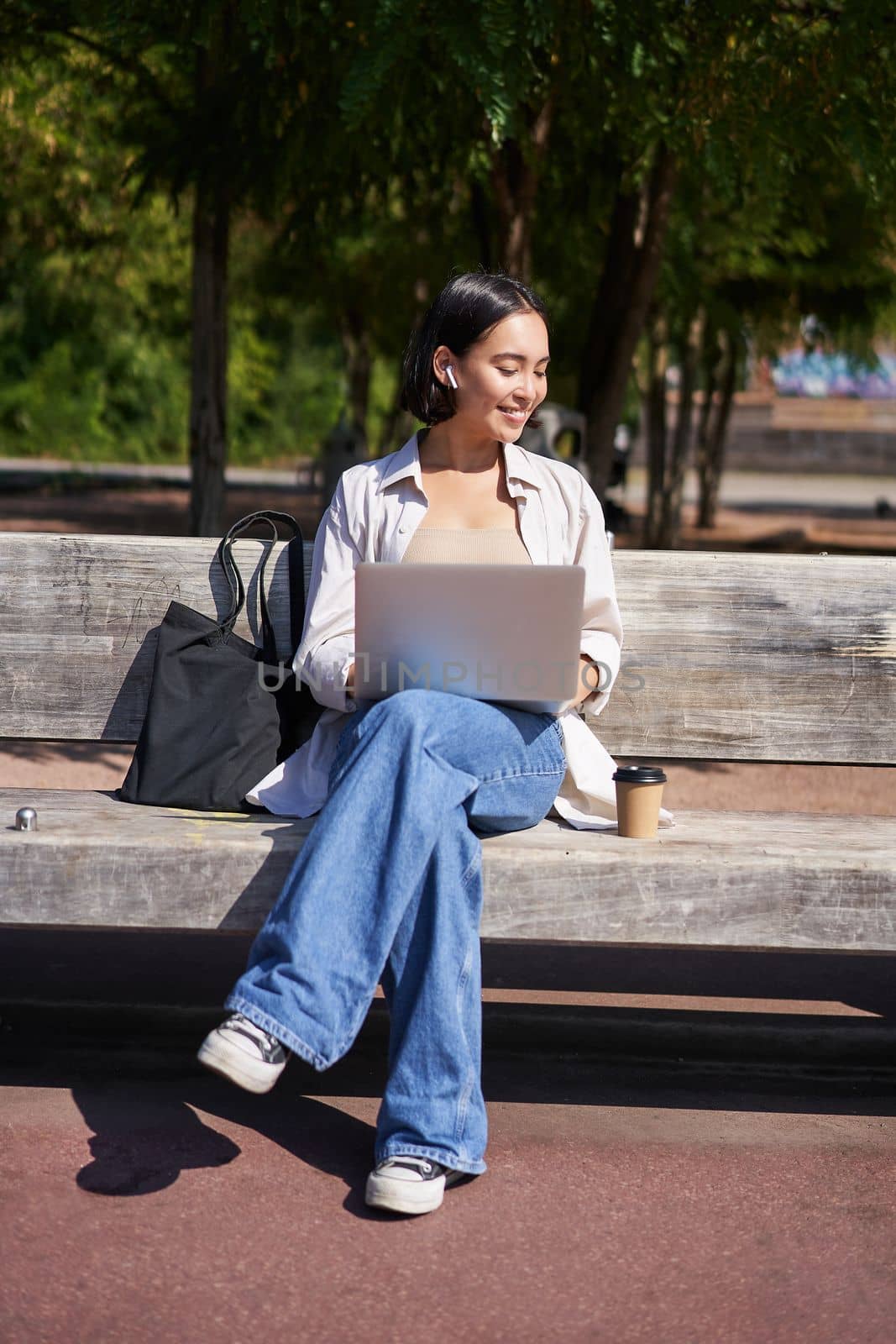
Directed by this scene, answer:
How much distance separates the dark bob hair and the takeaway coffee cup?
958 mm

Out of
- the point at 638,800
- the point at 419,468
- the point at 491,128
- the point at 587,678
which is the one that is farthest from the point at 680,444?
the point at 638,800

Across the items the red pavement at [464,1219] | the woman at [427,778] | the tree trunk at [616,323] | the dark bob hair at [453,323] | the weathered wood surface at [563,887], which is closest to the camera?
the red pavement at [464,1219]

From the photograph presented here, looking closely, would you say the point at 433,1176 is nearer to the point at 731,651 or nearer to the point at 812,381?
the point at 731,651

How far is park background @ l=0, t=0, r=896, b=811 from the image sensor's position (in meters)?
5.68

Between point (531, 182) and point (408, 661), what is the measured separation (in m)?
5.64

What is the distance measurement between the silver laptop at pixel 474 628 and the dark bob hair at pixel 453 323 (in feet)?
2.31

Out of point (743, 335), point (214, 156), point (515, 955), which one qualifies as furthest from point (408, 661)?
point (743, 335)

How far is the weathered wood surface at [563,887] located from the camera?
10.3 feet

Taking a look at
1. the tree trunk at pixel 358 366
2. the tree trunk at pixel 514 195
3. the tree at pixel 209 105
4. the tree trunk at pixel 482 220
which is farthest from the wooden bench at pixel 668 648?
the tree trunk at pixel 358 366

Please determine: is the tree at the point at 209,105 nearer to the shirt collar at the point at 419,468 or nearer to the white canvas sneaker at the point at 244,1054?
the shirt collar at the point at 419,468

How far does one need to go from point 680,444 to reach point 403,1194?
1574 cm

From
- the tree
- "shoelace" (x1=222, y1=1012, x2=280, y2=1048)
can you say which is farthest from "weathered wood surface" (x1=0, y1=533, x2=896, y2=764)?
the tree

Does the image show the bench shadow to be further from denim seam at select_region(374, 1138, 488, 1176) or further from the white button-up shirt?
Answer: the white button-up shirt

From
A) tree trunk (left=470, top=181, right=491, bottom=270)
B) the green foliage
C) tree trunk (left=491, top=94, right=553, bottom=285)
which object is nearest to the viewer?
the green foliage
